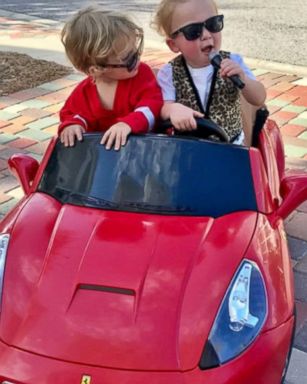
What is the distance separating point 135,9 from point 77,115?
7971mm

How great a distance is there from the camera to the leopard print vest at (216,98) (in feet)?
10.6

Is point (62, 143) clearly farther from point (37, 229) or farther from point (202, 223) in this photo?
point (202, 223)

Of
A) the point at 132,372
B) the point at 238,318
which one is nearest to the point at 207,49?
the point at 238,318

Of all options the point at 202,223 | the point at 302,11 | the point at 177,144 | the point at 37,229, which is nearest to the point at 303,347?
the point at 202,223

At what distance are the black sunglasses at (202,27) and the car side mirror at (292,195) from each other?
0.74 meters

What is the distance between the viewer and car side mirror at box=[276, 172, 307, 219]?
2.83 metres

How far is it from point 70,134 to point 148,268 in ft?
2.64

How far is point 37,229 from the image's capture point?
2.61m

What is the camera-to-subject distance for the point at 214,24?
298cm

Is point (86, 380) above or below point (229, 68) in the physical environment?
below

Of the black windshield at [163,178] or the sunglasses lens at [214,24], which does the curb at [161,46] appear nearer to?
the sunglasses lens at [214,24]

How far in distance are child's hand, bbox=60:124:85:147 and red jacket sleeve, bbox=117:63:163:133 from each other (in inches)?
7.0

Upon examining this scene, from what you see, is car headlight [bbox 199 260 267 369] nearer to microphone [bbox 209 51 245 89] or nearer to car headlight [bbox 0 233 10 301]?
car headlight [bbox 0 233 10 301]

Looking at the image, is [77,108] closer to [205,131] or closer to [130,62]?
[130,62]
